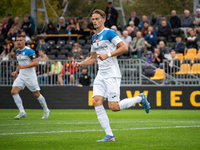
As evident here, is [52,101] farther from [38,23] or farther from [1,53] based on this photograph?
[38,23]

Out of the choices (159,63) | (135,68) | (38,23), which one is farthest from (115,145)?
(38,23)

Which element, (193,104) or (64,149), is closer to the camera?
(64,149)

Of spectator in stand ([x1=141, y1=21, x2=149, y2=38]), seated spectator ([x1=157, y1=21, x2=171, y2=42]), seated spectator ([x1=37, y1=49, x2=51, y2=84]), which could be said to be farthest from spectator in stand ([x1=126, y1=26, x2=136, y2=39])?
seated spectator ([x1=37, y1=49, x2=51, y2=84])

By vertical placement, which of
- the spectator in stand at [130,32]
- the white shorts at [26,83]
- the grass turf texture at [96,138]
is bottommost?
the grass turf texture at [96,138]

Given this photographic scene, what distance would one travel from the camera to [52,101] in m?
16.4

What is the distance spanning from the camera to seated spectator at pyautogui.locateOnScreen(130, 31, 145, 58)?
1853 cm

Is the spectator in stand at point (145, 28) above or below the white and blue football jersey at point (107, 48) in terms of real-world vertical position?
above

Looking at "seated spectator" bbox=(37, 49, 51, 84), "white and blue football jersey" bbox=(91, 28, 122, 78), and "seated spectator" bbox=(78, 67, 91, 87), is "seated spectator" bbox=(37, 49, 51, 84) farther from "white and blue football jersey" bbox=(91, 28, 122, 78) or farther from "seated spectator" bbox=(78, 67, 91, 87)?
"white and blue football jersey" bbox=(91, 28, 122, 78)

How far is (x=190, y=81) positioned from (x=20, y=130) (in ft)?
31.5

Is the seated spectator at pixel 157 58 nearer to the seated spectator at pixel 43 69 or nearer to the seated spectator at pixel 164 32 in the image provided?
the seated spectator at pixel 164 32

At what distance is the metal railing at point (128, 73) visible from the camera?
15.5 meters

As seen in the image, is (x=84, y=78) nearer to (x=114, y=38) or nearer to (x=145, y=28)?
(x=145, y=28)

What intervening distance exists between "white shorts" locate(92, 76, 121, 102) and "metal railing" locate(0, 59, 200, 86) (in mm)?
9181

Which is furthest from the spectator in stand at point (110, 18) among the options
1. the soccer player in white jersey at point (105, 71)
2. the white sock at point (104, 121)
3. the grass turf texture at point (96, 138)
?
the white sock at point (104, 121)
